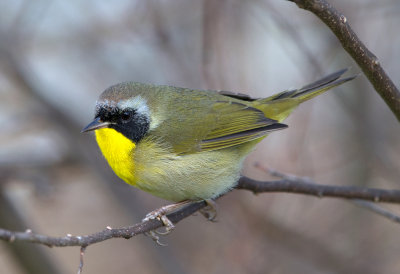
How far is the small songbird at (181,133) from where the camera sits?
3.73 m

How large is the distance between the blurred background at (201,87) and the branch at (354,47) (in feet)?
5.85

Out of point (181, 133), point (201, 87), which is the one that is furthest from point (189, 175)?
point (201, 87)

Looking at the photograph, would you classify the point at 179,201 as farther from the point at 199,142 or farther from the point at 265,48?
the point at 265,48

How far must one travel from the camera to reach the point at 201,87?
5770 millimetres

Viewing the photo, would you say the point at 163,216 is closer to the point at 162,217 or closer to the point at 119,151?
the point at 162,217

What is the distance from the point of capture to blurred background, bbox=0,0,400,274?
17.0 ft

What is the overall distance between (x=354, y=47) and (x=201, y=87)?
3.28m

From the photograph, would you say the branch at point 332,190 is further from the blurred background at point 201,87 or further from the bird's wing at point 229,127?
the blurred background at point 201,87

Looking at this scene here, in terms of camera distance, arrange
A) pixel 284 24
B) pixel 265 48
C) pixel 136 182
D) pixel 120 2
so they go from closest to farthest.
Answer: pixel 136 182, pixel 284 24, pixel 120 2, pixel 265 48

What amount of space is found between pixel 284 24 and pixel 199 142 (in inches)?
69.8

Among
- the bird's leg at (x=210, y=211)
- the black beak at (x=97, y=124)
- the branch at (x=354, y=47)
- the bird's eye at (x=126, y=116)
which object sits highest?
the branch at (x=354, y=47)

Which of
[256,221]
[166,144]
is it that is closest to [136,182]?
[166,144]

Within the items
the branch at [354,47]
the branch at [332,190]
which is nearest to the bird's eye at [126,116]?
the branch at [332,190]

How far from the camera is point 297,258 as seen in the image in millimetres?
5688
